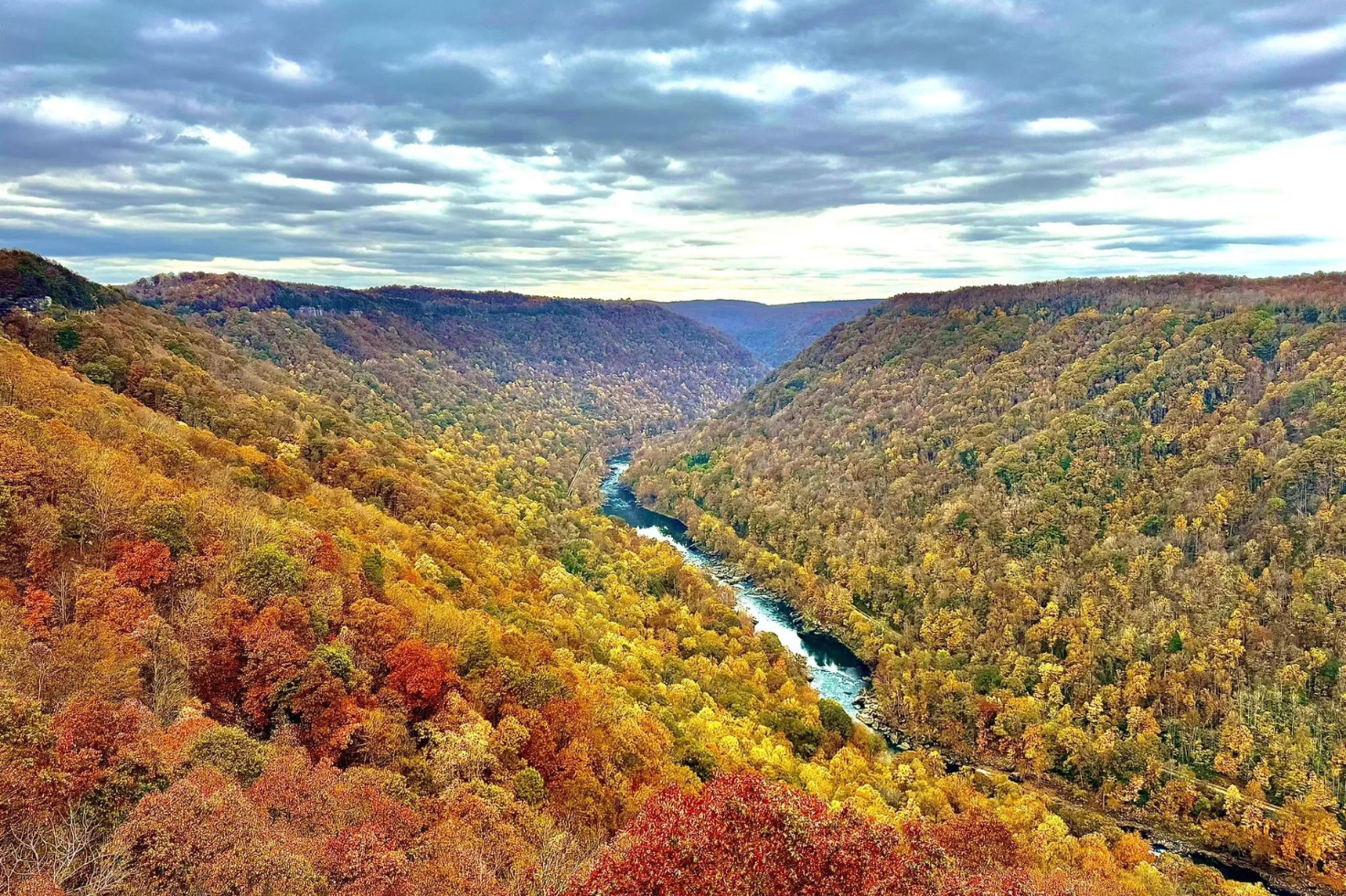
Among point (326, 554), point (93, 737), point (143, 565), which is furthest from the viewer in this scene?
point (326, 554)

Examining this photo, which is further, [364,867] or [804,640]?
[804,640]

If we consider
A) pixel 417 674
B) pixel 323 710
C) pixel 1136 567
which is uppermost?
pixel 323 710

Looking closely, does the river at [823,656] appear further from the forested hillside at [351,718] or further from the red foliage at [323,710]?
the red foliage at [323,710]

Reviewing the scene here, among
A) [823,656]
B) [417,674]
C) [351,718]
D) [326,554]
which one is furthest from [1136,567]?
[351,718]

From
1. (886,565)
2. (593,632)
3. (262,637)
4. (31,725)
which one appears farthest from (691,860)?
(886,565)

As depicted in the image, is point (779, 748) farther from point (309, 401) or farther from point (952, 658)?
point (309, 401)

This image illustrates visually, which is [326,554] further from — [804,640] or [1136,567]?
[1136,567]
